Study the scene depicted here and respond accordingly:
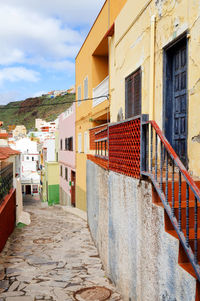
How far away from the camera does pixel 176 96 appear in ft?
20.6

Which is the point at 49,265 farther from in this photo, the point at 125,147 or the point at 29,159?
the point at 29,159

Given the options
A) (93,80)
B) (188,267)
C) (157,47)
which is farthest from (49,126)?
(188,267)

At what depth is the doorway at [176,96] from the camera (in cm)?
588

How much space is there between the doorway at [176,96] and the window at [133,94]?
68.7 inches

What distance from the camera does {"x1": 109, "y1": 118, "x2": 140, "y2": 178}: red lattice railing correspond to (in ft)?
17.2

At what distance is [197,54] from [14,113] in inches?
5892

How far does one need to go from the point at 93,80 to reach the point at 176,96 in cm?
1035

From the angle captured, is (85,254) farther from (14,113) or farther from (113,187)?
(14,113)

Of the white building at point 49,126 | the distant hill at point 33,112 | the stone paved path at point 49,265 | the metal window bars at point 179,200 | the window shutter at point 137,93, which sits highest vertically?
the distant hill at point 33,112

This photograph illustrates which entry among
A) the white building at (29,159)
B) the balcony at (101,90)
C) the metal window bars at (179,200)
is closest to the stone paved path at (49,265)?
the metal window bars at (179,200)

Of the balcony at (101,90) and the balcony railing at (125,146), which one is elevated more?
the balcony at (101,90)

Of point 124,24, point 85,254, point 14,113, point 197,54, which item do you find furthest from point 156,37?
point 14,113

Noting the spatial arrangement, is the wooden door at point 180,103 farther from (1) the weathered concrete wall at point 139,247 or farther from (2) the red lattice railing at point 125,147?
(1) the weathered concrete wall at point 139,247

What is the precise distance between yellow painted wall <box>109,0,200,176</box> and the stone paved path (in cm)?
399
